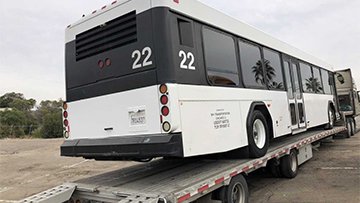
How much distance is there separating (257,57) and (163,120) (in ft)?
→ 10.6

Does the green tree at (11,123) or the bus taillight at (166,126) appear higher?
the green tree at (11,123)

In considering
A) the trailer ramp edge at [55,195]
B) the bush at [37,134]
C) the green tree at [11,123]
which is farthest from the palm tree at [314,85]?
the green tree at [11,123]

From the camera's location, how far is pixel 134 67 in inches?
146

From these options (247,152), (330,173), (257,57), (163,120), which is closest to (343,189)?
(330,173)

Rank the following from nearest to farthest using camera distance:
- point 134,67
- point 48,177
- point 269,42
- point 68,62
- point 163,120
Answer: point 163,120 < point 134,67 < point 68,62 < point 269,42 < point 48,177

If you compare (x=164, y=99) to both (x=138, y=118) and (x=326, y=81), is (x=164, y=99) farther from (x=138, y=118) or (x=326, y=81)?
(x=326, y=81)

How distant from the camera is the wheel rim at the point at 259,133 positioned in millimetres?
5172

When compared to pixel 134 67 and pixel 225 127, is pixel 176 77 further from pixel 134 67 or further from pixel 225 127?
pixel 225 127

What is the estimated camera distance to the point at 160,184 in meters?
3.72

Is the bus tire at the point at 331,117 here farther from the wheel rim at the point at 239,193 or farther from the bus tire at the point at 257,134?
the wheel rim at the point at 239,193

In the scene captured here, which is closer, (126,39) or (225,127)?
(126,39)

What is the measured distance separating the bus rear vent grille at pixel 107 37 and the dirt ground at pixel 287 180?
12.4ft

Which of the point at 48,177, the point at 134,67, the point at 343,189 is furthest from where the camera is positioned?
the point at 48,177

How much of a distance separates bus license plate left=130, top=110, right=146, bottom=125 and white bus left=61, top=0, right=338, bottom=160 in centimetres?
1
